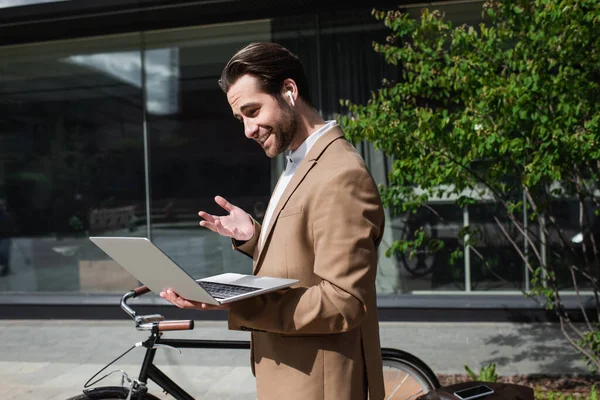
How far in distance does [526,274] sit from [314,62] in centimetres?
371

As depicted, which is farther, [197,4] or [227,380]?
[197,4]

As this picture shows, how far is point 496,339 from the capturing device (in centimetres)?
636

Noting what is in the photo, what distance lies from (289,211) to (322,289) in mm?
257

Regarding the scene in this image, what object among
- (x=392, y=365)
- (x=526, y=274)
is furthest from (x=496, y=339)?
(x=392, y=365)

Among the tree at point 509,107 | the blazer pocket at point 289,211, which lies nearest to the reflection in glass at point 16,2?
the tree at point 509,107

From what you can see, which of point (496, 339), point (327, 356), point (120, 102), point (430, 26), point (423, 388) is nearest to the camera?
point (327, 356)

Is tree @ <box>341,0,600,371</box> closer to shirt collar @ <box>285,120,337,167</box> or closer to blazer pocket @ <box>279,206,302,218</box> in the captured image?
shirt collar @ <box>285,120,337,167</box>

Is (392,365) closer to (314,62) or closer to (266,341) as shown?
(266,341)

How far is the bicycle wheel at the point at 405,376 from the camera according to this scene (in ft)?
11.1

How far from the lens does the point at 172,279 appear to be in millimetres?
1574

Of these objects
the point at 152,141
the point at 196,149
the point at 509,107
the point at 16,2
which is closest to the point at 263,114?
the point at 509,107

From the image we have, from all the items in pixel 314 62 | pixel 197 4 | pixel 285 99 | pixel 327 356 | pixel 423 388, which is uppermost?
pixel 197 4

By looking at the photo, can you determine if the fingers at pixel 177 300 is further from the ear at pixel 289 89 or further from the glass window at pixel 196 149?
the glass window at pixel 196 149

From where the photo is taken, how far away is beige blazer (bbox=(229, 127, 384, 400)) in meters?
1.57
